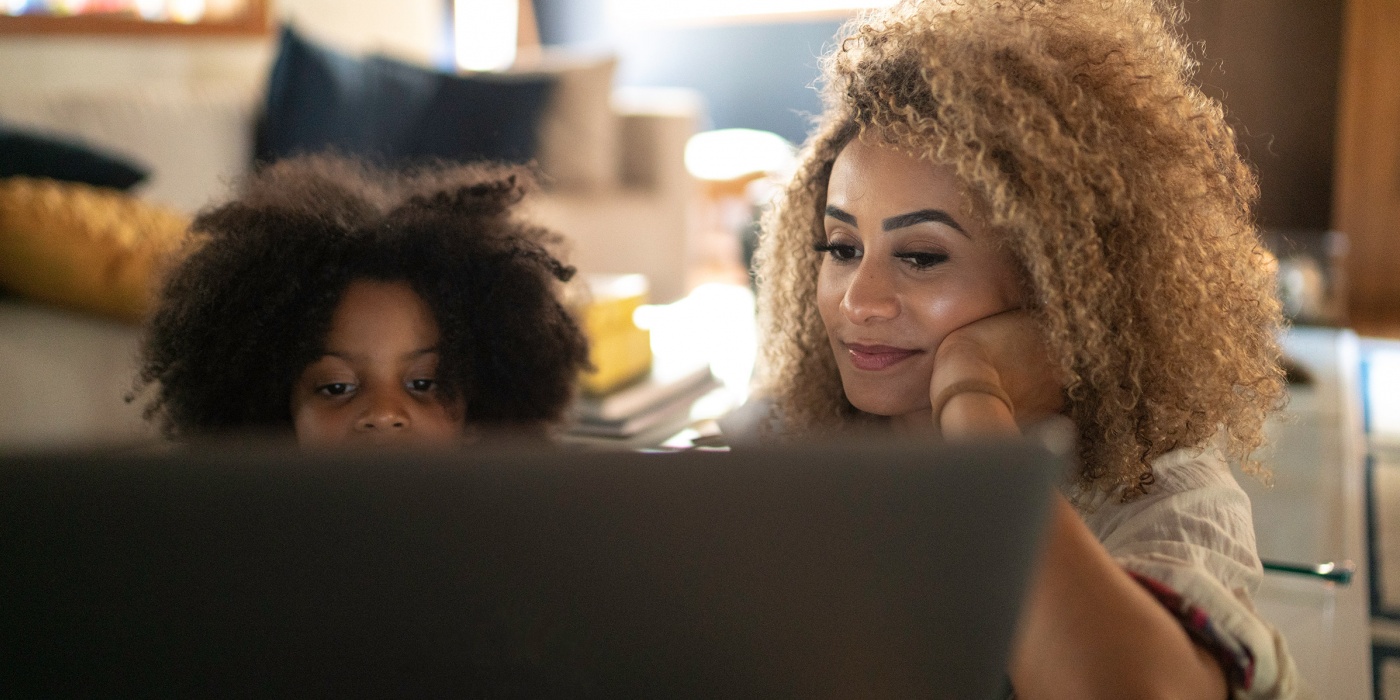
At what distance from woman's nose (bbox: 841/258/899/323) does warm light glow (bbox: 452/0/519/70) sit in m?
4.80

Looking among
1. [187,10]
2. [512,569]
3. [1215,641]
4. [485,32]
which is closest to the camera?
[512,569]

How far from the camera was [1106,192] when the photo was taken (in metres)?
0.64

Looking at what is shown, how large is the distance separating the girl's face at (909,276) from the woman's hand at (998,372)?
19 mm

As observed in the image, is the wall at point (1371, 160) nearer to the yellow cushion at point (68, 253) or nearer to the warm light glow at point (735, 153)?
the warm light glow at point (735, 153)

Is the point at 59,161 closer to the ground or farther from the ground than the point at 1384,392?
farther from the ground

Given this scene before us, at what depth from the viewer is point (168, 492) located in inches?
10.7

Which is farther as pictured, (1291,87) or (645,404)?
(1291,87)

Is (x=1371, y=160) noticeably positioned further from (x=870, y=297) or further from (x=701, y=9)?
(x=870, y=297)

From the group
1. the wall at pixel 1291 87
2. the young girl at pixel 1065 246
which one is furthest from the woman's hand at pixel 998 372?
the wall at pixel 1291 87

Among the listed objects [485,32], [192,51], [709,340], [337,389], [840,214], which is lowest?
[709,340]

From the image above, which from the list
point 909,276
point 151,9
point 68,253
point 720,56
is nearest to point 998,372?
point 909,276

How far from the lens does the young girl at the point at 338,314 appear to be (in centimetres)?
76

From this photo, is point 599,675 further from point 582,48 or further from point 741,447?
point 582,48

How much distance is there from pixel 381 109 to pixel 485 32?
2863mm
